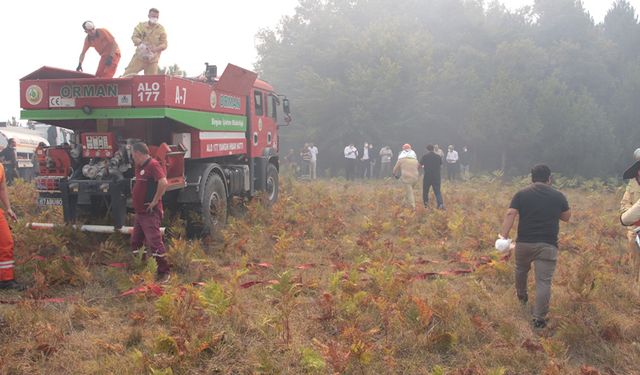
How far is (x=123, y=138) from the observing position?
7.27m

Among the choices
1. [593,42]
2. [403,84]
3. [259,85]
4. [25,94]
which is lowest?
[25,94]

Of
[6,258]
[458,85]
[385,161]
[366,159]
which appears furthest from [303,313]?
[458,85]

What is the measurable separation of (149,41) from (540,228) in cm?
680

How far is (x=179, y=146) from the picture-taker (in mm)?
7109

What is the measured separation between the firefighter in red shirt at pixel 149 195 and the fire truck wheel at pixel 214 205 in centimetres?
170

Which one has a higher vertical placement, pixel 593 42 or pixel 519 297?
pixel 593 42

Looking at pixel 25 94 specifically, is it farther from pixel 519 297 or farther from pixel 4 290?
pixel 519 297

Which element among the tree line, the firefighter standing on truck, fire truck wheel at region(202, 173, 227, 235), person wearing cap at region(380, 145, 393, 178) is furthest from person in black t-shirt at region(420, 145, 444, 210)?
the tree line

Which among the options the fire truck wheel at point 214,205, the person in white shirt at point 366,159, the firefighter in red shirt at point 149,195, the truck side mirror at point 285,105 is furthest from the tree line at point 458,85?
the firefighter in red shirt at point 149,195

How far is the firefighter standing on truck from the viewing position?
27.1ft

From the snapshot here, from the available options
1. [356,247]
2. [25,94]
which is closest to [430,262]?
[356,247]

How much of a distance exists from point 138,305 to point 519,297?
3.98 meters

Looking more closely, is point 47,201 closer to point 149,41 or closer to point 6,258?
point 6,258

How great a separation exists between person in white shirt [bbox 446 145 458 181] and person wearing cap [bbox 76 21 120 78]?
16.9 m
